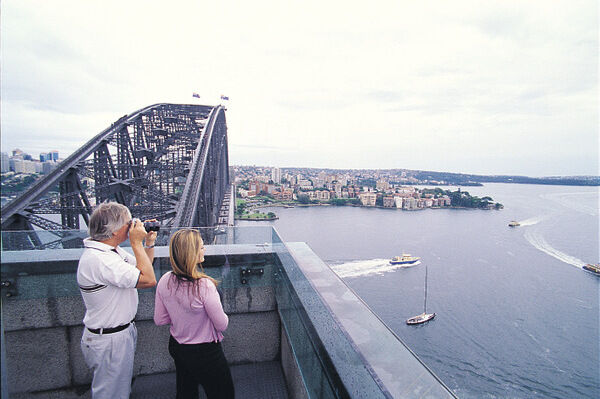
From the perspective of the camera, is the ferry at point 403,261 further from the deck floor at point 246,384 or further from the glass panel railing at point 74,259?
the deck floor at point 246,384

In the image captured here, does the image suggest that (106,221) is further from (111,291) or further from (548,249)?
(548,249)

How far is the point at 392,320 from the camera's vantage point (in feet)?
78.5

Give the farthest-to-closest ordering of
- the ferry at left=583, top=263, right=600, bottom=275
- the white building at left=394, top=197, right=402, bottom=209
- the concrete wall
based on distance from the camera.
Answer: the white building at left=394, top=197, right=402, bottom=209, the ferry at left=583, top=263, right=600, bottom=275, the concrete wall

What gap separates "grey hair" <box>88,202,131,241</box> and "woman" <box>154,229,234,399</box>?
255 mm

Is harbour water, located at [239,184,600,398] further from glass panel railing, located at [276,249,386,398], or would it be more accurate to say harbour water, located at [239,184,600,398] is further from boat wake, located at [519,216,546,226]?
glass panel railing, located at [276,249,386,398]

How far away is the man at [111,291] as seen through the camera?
1447 mm

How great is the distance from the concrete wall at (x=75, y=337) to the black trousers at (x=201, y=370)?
2.70ft

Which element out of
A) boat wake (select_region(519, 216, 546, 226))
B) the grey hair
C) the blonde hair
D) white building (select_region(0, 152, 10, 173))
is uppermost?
white building (select_region(0, 152, 10, 173))

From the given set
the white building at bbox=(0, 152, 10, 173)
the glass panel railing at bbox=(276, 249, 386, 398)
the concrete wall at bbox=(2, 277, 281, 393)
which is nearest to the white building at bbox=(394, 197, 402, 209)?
the concrete wall at bbox=(2, 277, 281, 393)

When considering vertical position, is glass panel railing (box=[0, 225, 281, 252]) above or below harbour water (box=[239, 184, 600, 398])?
above

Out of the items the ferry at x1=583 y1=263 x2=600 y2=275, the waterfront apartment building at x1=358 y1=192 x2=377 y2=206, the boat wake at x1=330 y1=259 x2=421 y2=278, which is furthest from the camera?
the waterfront apartment building at x1=358 y1=192 x2=377 y2=206

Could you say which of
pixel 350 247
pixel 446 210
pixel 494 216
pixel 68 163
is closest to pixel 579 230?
pixel 494 216

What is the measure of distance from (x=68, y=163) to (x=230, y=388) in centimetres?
867

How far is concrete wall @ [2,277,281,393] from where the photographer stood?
2.14m
